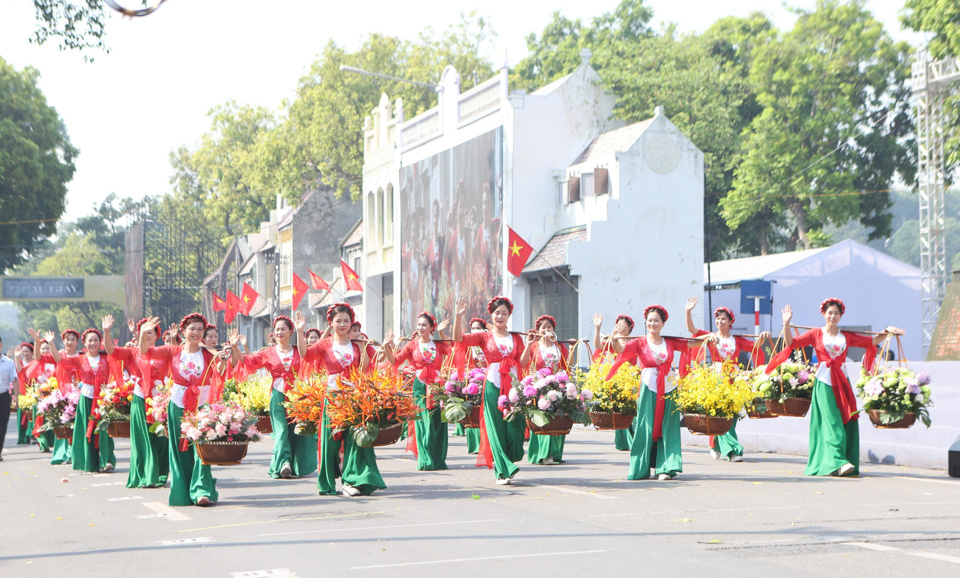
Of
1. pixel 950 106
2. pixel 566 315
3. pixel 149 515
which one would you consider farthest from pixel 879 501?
pixel 950 106

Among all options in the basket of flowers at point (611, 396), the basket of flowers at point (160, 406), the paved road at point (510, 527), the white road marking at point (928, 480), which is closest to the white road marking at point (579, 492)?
the paved road at point (510, 527)

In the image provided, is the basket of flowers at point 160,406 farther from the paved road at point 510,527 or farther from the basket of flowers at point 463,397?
the basket of flowers at point 463,397

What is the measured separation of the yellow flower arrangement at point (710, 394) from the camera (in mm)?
12141

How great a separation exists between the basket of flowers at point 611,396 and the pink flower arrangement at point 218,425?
11.6 feet

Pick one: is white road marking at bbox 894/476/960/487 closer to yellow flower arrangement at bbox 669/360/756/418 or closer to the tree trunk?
yellow flower arrangement at bbox 669/360/756/418

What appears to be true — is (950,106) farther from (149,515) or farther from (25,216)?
(25,216)

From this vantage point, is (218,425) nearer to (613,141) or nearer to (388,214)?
(613,141)

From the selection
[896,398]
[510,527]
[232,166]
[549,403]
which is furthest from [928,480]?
[232,166]

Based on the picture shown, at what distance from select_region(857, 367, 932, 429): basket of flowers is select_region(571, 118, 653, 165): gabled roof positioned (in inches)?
786

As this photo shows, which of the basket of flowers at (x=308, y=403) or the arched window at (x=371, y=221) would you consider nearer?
the basket of flowers at (x=308, y=403)

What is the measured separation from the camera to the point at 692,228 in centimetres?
3269

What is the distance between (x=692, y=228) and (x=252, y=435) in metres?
23.5

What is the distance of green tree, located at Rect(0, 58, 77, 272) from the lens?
46125mm

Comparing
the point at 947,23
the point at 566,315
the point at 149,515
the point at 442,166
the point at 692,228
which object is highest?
the point at 947,23
